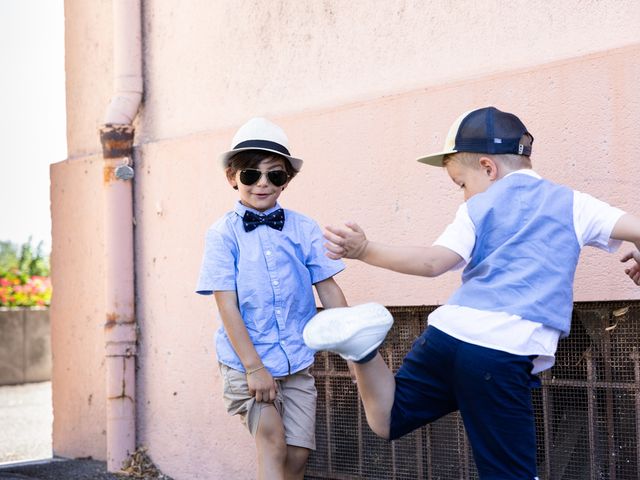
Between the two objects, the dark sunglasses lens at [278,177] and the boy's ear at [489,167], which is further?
the dark sunglasses lens at [278,177]

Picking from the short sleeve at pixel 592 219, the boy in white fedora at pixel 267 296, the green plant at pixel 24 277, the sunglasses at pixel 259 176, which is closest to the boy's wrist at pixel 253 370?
the boy in white fedora at pixel 267 296

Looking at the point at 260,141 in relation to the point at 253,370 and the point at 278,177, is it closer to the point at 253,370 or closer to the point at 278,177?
the point at 278,177

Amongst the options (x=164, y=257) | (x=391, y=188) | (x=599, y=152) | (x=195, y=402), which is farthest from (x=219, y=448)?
(x=599, y=152)

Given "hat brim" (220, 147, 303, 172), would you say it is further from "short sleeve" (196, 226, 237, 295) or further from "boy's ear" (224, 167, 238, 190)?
"short sleeve" (196, 226, 237, 295)

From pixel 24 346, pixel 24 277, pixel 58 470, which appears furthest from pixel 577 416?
pixel 24 277

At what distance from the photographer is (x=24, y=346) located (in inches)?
458

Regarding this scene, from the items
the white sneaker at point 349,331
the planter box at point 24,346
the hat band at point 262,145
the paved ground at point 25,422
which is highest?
the hat band at point 262,145

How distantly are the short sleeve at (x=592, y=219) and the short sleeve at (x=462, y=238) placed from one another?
1.02ft

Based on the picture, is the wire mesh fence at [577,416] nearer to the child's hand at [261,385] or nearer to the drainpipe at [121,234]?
the child's hand at [261,385]

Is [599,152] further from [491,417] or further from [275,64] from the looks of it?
[275,64]

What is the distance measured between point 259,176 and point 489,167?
1.02 meters

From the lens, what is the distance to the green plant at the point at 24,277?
12.7 metres

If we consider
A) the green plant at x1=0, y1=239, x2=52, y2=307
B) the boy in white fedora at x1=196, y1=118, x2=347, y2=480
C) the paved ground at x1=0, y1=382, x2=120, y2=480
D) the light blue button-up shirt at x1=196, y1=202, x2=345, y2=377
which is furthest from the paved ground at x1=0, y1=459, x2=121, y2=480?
the green plant at x1=0, y1=239, x2=52, y2=307

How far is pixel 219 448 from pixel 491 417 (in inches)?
99.1
